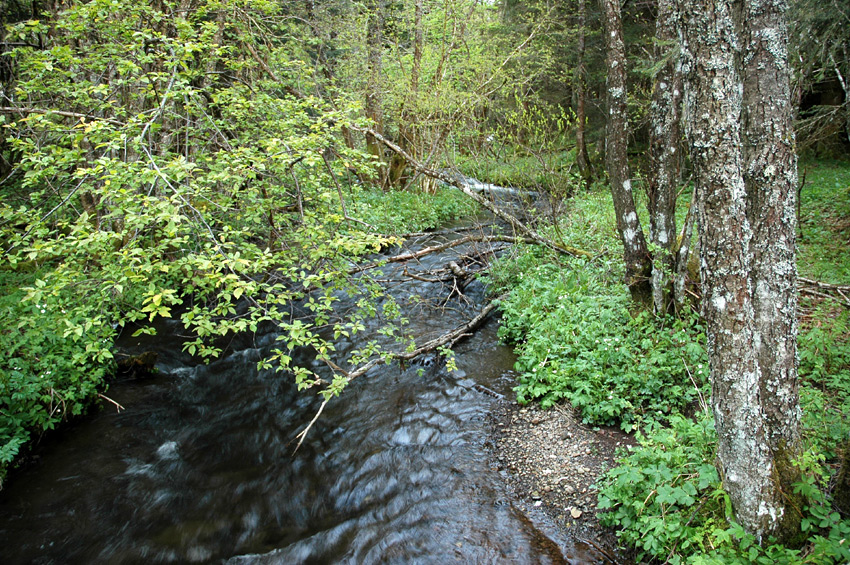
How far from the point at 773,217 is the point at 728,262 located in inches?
17.5

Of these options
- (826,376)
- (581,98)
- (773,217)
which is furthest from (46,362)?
(581,98)

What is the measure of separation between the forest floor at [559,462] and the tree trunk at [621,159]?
225cm

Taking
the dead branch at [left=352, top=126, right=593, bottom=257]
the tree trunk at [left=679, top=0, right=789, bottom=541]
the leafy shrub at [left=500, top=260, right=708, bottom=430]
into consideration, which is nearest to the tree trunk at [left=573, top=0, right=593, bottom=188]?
the dead branch at [left=352, top=126, right=593, bottom=257]

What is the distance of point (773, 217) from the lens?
3006 millimetres

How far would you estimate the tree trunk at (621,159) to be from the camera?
607 cm

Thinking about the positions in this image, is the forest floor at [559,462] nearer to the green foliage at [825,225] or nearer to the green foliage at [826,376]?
the green foliage at [826,376]

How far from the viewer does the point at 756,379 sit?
3037 mm

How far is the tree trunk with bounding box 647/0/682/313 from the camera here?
5719mm

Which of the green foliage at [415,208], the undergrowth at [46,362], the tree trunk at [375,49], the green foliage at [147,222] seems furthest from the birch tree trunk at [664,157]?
the tree trunk at [375,49]

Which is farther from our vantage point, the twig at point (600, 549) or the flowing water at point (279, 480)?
the flowing water at point (279, 480)

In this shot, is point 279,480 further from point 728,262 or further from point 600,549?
point 728,262

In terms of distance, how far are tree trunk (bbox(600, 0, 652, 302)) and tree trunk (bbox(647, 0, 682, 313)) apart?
0.23 meters

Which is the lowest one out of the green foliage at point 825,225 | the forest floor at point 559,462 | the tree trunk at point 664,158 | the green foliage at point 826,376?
the forest floor at point 559,462

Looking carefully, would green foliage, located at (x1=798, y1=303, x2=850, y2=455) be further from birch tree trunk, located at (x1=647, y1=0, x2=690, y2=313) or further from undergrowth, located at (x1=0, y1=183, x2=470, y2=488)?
undergrowth, located at (x1=0, y1=183, x2=470, y2=488)
